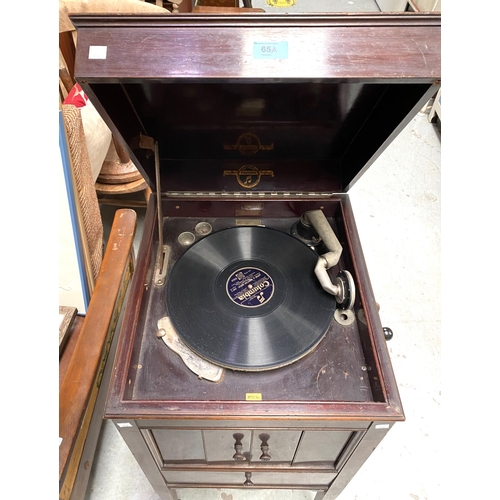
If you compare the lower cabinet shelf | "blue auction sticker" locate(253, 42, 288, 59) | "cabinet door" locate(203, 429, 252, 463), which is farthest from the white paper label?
the lower cabinet shelf

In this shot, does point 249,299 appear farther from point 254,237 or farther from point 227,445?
point 227,445

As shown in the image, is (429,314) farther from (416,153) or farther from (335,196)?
(416,153)

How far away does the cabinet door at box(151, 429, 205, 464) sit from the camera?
3.09ft

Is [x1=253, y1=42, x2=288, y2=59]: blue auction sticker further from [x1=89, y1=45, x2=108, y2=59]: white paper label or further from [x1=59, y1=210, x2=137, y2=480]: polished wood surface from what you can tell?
[x1=59, y1=210, x2=137, y2=480]: polished wood surface

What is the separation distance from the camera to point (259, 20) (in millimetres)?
740

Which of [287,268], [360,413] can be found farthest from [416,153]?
[360,413]

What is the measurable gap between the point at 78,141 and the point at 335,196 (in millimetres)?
860

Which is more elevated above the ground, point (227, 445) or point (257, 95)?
point (257, 95)

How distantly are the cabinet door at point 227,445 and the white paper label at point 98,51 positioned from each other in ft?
2.71

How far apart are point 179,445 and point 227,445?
0.40 feet

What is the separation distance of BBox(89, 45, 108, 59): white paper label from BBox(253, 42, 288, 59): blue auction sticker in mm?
277

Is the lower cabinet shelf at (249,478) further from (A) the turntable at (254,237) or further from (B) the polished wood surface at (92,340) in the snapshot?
(B) the polished wood surface at (92,340)

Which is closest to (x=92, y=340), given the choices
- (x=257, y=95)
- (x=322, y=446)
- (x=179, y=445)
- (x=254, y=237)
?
(x=179, y=445)

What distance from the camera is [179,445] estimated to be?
1.01 m
